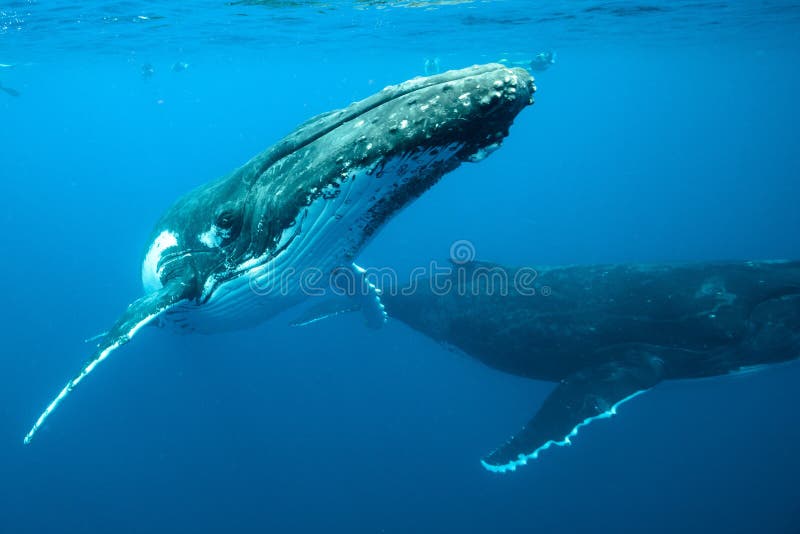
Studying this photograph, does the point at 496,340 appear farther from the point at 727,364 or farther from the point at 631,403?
the point at 631,403

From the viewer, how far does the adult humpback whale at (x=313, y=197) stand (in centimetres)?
279

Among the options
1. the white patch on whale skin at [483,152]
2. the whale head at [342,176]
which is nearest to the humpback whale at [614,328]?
the whale head at [342,176]

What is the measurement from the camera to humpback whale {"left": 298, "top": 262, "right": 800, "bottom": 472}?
8078 millimetres

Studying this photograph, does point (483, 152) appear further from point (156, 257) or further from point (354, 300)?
point (354, 300)

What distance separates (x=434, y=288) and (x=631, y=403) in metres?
8.86

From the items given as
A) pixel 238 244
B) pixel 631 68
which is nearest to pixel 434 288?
pixel 238 244

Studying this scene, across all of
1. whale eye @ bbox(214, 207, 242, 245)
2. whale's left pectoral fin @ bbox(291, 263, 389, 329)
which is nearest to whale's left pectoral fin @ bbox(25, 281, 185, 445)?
whale eye @ bbox(214, 207, 242, 245)

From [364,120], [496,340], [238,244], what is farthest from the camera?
[496,340]

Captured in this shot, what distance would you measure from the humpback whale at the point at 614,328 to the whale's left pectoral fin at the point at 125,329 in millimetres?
5871

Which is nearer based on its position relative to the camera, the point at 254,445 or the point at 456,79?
the point at 456,79

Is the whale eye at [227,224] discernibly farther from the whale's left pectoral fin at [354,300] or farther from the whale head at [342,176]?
the whale's left pectoral fin at [354,300]

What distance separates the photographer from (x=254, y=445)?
597 inches

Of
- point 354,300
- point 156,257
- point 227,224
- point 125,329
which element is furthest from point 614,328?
point 125,329

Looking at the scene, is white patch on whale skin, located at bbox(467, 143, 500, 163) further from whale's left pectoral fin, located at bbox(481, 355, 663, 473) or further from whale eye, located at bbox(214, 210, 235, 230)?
whale's left pectoral fin, located at bbox(481, 355, 663, 473)
